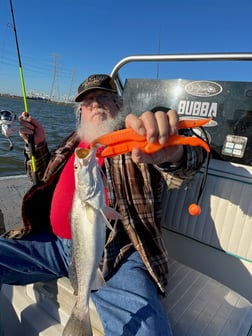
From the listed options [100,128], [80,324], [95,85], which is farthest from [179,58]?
[80,324]

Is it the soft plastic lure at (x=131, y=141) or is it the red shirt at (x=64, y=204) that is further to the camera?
the red shirt at (x=64, y=204)

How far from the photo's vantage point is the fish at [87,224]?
1.15 m

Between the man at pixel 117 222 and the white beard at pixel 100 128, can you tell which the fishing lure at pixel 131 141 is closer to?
the man at pixel 117 222

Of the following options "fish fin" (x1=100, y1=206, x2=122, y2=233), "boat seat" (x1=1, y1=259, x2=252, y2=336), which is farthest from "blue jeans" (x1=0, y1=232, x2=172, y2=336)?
"fish fin" (x1=100, y1=206, x2=122, y2=233)

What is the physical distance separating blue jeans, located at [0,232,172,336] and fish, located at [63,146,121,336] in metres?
0.21

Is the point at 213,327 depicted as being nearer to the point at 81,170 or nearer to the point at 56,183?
the point at 81,170

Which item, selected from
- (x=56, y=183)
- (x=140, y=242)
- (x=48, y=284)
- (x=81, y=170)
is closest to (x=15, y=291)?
(x=48, y=284)

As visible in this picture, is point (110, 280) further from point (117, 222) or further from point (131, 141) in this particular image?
point (131, 141)

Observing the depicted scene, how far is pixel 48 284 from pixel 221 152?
5.49 ft

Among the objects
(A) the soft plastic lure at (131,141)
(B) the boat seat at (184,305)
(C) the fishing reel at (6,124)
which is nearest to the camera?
(A) the soft plastic lure at (131,141)

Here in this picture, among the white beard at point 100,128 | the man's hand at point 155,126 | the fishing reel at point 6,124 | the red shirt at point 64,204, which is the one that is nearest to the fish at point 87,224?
the man's hand at point 155,126

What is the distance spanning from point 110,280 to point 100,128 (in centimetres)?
118

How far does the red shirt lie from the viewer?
2.08m

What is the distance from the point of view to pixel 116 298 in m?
1.64
